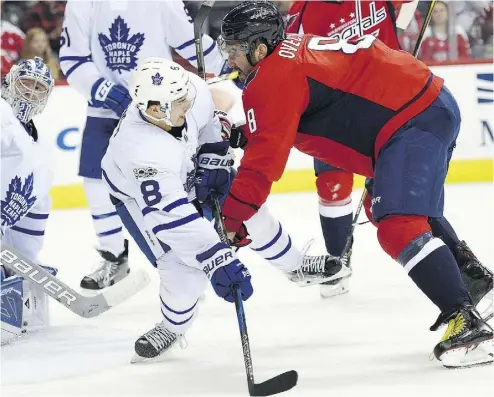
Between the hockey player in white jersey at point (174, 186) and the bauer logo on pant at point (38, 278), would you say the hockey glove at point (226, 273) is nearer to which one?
the hockey player in white jersey at point (174, 186)

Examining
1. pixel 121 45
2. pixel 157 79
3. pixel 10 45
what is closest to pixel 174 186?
pixel 157 79

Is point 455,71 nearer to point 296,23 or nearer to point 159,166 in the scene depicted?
point 296,23

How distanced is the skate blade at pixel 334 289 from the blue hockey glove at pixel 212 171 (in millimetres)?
730

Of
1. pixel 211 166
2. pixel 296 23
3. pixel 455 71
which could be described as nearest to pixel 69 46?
pixel 296 23

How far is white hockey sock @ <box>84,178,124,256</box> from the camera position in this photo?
3.96 m

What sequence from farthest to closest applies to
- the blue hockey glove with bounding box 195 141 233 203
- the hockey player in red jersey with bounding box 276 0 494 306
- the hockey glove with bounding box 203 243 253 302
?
1. the hockey player in red jersey with bounding box 276 0 494 306
2. the blue hockey glove with bounding box 195 141 233 203
3. the hockey glove with bounding box 203 243 253 302

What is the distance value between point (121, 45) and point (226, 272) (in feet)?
4.87

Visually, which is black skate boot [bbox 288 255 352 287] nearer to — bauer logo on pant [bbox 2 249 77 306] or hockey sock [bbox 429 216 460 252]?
hockey sock [bbox 429 216 460 252]

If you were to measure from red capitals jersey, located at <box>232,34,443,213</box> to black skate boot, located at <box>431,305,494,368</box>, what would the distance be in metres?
0.48

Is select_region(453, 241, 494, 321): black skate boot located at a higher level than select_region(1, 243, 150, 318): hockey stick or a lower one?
higher

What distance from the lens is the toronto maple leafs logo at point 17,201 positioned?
318 cm

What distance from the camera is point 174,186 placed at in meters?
2.69

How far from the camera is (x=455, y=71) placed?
5633 millimetres

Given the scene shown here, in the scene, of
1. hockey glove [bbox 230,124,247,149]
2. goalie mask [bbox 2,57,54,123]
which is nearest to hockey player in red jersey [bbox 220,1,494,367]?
hockey glove [bbox 230,124,247,149]
